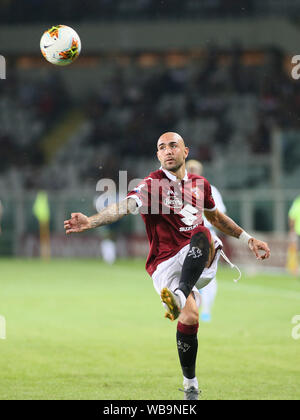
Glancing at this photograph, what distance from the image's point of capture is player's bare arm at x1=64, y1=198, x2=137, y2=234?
5.74 m

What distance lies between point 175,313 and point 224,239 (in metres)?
18.3

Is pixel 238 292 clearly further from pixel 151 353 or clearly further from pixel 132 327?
pixel 151 353

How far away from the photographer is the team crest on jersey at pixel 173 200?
6664 mm

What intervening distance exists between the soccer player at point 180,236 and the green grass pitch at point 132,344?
69 centimetres

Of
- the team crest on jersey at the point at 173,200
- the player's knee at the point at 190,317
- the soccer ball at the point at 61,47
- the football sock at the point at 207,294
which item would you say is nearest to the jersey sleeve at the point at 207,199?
the team crest on jersey at the point at 173,200

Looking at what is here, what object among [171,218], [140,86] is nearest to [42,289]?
[171,218]

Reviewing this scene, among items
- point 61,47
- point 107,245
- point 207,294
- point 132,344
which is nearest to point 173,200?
point 61,47

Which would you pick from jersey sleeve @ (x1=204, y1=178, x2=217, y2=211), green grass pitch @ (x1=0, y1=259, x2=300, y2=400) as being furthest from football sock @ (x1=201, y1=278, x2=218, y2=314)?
jersey sleeve @ (x1=204, y1=178, x2=217, y2=211)

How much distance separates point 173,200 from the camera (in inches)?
264

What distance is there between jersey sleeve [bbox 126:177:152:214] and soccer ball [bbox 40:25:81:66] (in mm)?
3166

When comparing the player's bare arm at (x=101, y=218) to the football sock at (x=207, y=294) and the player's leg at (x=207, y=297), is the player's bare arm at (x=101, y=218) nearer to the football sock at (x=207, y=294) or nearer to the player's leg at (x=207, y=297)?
the player's leg at (x=207, y=297)

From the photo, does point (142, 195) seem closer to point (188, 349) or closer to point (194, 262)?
point (194, 262)

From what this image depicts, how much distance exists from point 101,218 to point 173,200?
89cm

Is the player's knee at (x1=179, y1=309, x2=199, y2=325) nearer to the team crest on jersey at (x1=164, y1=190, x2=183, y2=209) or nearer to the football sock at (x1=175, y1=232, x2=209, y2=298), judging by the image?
the football sock at (x1=175, y1=232, x2=209, y2=298)
